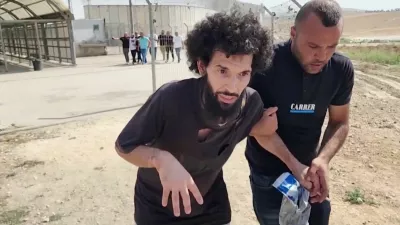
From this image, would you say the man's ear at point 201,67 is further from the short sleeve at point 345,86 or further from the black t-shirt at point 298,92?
the short sleeve at point 345,86

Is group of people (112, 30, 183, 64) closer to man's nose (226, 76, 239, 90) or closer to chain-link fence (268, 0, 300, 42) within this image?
chain-link fence (268, 0, 300, 42)

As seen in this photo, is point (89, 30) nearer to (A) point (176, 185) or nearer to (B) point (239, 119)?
(B) point (239, 119)

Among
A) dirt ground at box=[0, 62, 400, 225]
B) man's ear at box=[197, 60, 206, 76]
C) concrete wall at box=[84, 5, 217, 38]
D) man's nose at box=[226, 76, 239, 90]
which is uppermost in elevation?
man's ear at box=[197, 60, 206, 76]

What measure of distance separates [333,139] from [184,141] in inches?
41.0

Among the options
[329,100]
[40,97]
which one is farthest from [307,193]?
[40,97]

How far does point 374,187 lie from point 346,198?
45cm

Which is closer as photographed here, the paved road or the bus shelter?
the paved road

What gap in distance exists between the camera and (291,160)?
7.05 feet

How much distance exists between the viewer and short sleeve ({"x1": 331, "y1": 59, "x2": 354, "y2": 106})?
2311mm

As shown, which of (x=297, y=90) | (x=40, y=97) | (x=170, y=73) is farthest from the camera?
(x=170, y=73)

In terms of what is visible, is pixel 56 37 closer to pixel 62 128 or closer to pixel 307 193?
pixel 62 128

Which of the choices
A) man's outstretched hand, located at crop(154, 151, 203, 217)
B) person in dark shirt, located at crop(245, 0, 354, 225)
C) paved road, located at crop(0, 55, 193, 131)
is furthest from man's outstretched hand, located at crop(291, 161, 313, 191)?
paved road, located at crop(0, 55, 193, 131)

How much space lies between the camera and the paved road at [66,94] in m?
8.30

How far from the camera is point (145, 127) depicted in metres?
1.65
